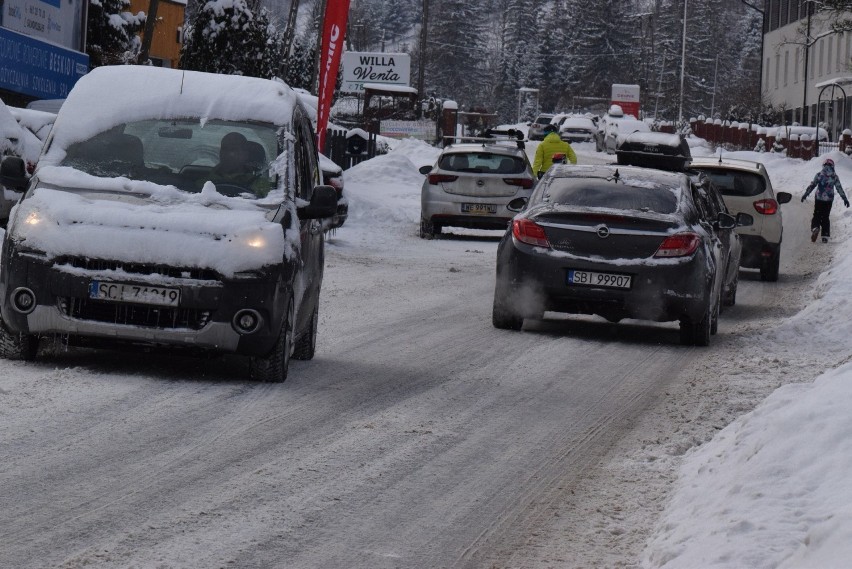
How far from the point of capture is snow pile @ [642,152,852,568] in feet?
16.1

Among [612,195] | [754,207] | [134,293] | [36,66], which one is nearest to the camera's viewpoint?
[134,293]

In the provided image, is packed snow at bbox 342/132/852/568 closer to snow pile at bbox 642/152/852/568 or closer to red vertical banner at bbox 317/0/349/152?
snow pile at bbox 642/152/852/568

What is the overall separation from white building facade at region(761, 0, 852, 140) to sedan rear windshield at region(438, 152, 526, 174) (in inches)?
1904

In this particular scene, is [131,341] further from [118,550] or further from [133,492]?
[118,550]

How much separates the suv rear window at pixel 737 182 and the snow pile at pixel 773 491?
13.6 m

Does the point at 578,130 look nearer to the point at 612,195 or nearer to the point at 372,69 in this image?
the point at 372,69

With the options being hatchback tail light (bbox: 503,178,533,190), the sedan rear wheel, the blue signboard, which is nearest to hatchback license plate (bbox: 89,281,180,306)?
the sedan rear wheel

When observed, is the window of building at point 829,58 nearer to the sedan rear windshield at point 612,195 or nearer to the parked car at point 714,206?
the parked car at point 714,206

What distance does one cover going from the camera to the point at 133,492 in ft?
20.2

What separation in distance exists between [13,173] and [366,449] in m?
3.24

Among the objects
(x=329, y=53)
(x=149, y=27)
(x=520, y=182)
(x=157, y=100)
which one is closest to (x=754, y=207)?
(x=520, y=182)

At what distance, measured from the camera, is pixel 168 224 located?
8859 millimetres

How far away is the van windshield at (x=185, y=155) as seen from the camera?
9.54 m

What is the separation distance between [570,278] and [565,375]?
223 cm
